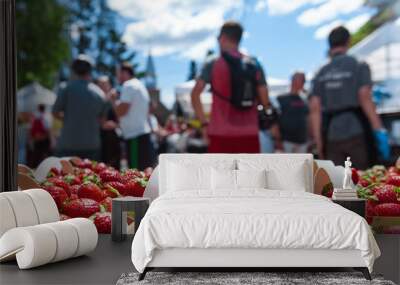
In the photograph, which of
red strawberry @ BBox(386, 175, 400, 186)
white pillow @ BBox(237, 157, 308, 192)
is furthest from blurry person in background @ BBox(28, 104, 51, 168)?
red strawberry @ BBox(386, 175, 400, 186)

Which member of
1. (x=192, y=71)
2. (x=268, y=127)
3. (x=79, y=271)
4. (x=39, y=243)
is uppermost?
(x=192, y=71)

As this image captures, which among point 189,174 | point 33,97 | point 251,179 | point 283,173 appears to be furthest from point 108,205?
point 283,173


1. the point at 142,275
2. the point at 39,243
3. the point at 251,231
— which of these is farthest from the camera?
the point at 39,243

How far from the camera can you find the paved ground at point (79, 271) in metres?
4.49

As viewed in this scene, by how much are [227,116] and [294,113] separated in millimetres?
697

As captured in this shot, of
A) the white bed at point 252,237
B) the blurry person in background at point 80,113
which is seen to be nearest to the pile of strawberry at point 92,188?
the blurry person in background at point 80,113

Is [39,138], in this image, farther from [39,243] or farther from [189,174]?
[39,243]

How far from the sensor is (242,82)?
22.0 feet

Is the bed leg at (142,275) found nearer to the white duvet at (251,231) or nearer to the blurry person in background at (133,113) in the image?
the white duvet at (251,231)

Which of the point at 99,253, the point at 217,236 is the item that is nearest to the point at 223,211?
the point at 217,236

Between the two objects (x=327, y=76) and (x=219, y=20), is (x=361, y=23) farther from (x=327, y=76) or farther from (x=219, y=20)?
(x=219, y=20)

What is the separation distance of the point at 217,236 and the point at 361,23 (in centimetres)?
330

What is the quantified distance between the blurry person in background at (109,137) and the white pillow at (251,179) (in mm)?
1536

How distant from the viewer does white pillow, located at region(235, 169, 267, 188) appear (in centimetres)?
582
